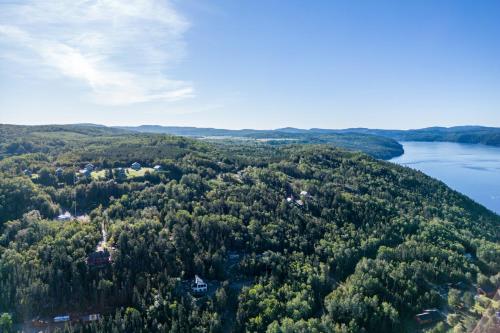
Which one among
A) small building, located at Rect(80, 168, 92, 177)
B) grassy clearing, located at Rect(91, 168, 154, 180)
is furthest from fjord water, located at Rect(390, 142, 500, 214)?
small building, located at Rect(80, 168, 92, 177)

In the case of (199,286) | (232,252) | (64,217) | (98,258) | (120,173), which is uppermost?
(120,173)

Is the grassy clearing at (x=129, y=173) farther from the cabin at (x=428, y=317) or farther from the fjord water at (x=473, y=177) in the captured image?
the fjord water at (x=473, y=177)

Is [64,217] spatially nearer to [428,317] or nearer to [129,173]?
[129,173]

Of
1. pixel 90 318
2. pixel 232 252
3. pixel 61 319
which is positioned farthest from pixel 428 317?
pixel 61 319

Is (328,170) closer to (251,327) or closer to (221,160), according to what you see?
(221,160)

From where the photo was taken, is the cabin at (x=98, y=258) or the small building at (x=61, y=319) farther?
the cabin at (x=98, y=258)

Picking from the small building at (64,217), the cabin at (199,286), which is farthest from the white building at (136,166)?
the cabin at (199,286)
